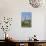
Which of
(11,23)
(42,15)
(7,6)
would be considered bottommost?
(11,23)

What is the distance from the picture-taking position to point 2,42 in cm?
325

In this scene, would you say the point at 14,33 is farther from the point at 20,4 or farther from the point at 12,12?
the point at 20,4

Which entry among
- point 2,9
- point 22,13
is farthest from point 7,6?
point 22,13

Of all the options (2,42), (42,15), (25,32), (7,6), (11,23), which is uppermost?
(7,6)

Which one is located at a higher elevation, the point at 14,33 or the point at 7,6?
the point at 7,6

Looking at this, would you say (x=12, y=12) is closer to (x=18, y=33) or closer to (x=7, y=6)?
(x=7, y=6)

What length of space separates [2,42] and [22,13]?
932 mm

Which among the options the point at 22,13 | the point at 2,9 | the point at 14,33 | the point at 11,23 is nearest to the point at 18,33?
the point at 14,33

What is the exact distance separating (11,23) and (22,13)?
1.31 feet

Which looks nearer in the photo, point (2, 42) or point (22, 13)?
point (2, 42)

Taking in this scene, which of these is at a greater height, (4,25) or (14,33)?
(4,25)

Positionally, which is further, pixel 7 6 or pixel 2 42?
pixel 7 6

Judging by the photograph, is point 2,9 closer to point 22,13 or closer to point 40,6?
point 22,13

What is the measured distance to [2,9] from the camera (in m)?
3.47
